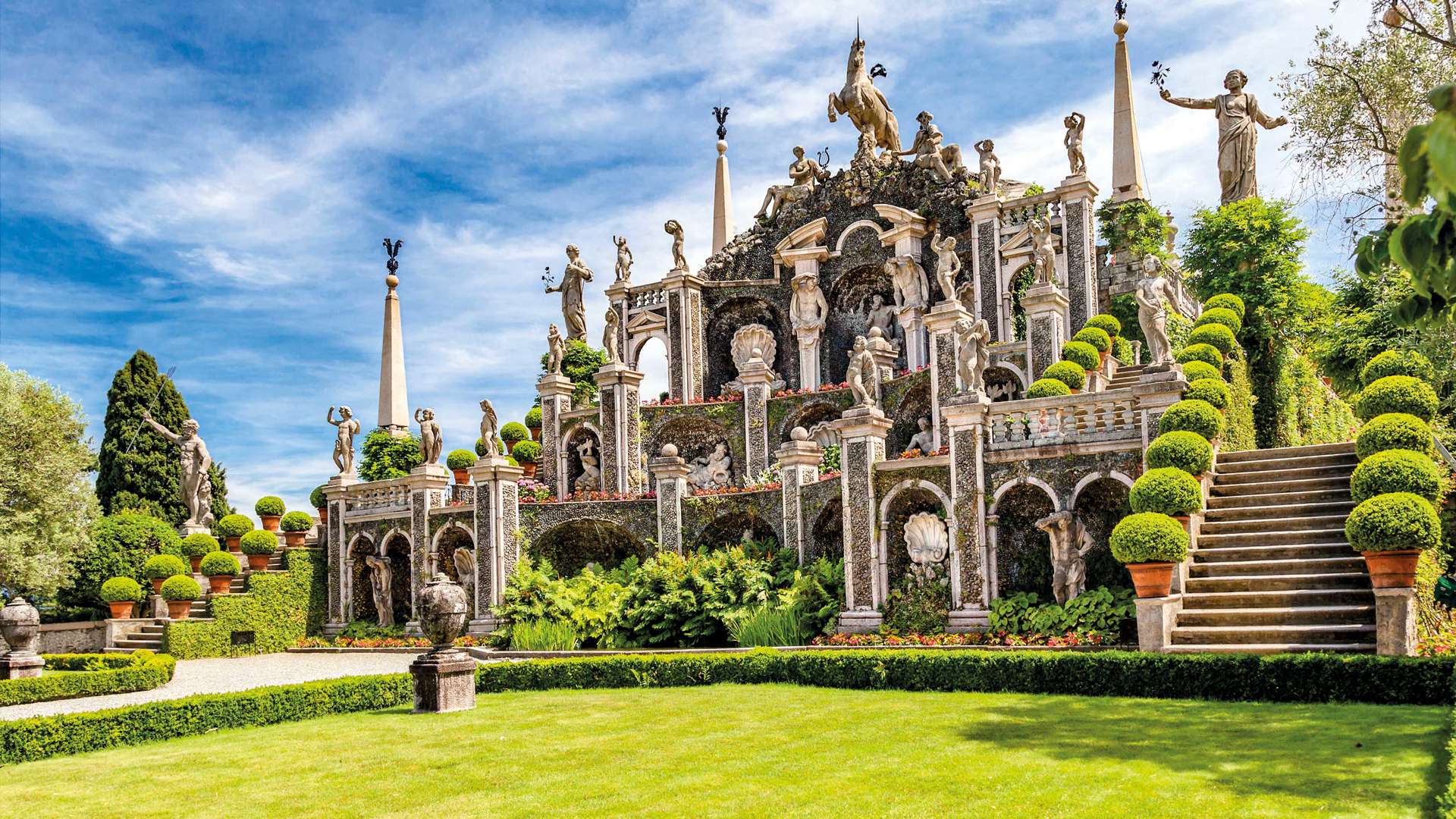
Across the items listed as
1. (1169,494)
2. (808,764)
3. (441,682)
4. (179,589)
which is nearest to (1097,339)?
(1169,494)

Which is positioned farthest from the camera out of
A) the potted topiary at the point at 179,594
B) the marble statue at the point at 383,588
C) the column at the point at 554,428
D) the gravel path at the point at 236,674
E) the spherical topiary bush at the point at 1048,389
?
the column at the point at 554,428

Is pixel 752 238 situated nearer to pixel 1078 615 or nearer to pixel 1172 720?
pixel 1078 615

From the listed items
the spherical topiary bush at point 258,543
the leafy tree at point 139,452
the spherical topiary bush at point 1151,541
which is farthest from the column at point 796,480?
the leafy tree at point 139,452

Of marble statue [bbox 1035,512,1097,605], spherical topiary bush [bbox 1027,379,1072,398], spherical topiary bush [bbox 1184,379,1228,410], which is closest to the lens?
spherical topiary bush [bbox 1184,379,1228,410]

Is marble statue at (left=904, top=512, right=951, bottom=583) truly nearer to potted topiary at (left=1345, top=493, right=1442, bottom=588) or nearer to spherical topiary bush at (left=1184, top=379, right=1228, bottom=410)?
spherical topiary bush at (left=1184, top=379, right=1228, bottom=410)

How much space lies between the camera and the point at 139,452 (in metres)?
38.7

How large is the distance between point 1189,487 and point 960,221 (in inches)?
732

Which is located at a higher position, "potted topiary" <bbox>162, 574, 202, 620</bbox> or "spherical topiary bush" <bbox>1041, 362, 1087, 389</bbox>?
"spherical topiary bush" <bbox>1041, 362, 1087, 389</bbox>

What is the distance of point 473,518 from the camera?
28.6 meters

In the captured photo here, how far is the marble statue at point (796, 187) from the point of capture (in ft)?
124

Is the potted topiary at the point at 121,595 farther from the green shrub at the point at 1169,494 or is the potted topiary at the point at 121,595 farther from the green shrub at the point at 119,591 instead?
the green shrub at the point at 1169,494

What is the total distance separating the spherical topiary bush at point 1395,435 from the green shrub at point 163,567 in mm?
27398

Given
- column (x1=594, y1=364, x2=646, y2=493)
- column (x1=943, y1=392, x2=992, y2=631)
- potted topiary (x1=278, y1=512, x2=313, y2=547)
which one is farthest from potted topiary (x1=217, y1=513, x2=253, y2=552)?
column (x1=943, y1=392, x2=992, y2=631)

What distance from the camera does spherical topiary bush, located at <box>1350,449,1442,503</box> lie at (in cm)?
1515
